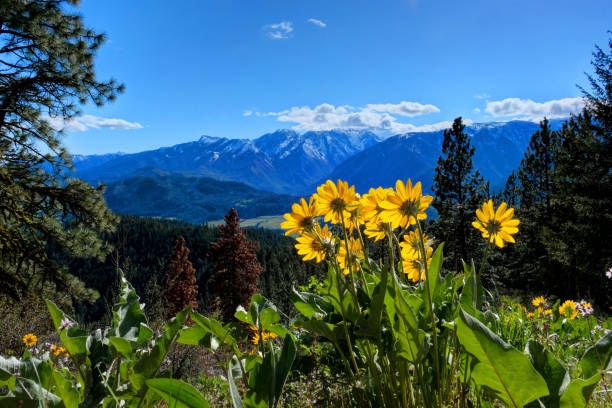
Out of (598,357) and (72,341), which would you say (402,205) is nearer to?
(598,357)

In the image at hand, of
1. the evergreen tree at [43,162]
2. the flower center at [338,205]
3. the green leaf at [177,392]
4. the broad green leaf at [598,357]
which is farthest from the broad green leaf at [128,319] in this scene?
the evergreen tree at [43,162]

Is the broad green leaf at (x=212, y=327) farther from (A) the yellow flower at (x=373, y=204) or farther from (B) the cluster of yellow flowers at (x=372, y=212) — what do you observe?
(A) the yellow flower at (x=373, y=204)

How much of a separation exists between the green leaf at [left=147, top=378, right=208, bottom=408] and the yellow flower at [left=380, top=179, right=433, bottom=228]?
2.24 feet

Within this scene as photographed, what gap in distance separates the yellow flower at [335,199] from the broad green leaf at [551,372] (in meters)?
0.62

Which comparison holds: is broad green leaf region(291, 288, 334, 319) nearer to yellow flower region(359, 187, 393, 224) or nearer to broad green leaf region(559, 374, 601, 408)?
yellow flower region(359, 187, 393, 224)

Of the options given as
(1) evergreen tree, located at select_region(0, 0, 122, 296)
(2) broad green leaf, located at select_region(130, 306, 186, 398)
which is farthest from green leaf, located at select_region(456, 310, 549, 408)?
(1) evergreen tree, located at select_region(0, 0, 122, 296)

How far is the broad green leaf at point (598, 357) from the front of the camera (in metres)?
0.79

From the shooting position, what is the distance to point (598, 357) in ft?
2.73

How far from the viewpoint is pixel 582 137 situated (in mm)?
16500

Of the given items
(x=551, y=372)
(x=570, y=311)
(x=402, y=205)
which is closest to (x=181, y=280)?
(x=570, y=311)

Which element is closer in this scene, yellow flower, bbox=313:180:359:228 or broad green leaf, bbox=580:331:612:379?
broad green leaf, bbox=580:331:612:379

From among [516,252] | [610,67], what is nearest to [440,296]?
[610,67]

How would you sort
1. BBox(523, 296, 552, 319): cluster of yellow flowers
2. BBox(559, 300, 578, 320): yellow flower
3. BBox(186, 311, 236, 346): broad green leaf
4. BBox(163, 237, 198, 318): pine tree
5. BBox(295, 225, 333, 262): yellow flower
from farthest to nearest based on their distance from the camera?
BBox(163, 237, 198, 318): pine tree < BBox(523, 296, 552, 319): cluster of yellow flowers < BBox(559, 300, 578, 320): yellow flower < BBox(295, 225, 333, 262): yellow flower < BBox(186, 311, 236, 346): broad green leaf

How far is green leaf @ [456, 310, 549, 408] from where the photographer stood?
70 cm
